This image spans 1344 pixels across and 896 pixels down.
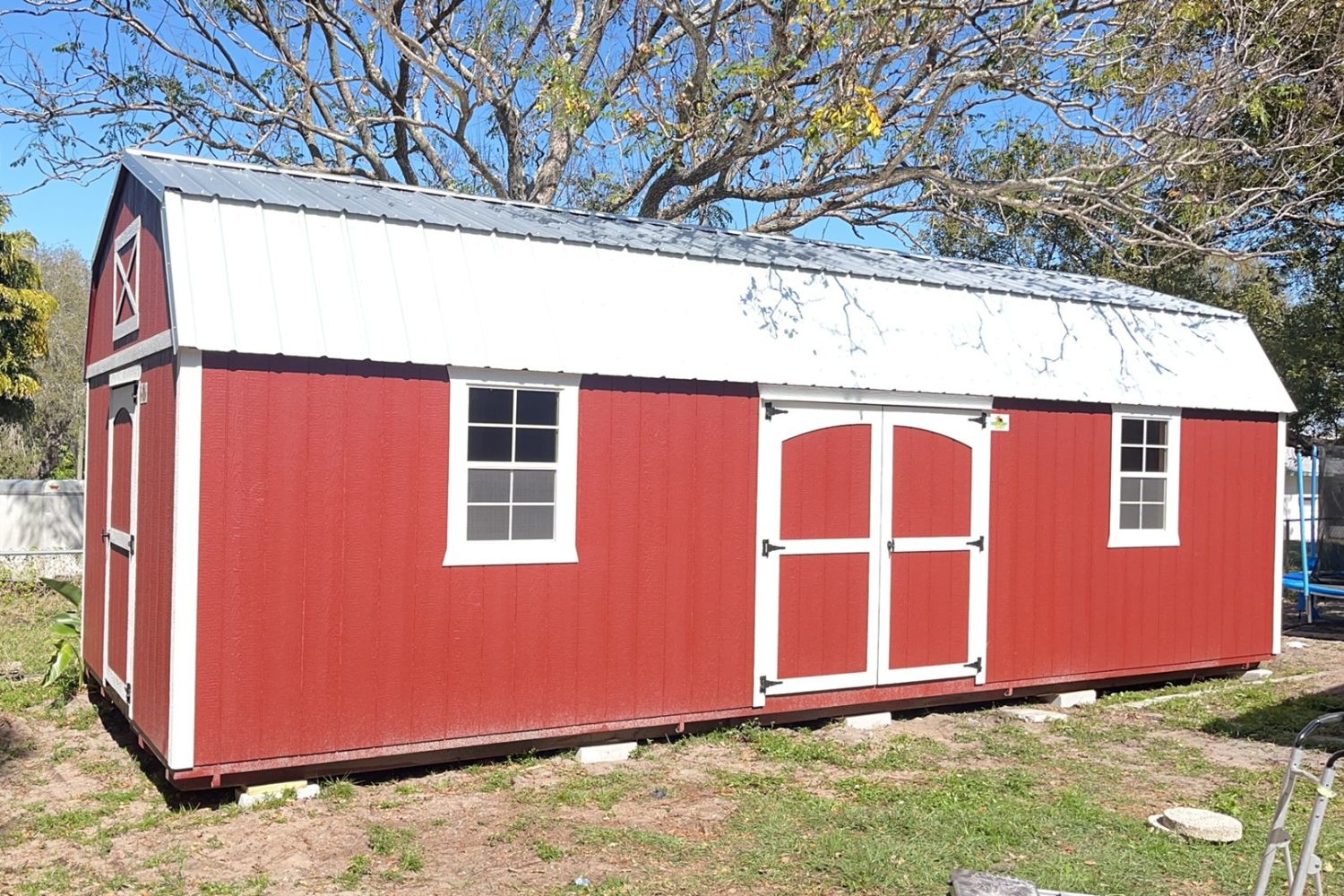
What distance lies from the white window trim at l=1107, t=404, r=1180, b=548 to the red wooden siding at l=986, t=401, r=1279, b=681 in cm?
6

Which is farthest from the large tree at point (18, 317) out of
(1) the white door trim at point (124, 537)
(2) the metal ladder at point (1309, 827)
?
(2) the metal ladder at point (1309, 827)

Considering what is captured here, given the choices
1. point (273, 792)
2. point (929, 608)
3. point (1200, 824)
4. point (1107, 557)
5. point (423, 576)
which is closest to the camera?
point (1200, 824)

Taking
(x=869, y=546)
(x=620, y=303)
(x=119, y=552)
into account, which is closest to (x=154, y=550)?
(x=119, y=552)

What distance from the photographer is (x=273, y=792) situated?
6.46 meters

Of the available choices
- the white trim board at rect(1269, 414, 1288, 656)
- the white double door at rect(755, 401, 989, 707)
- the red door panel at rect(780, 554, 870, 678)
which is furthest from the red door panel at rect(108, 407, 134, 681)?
the white trim board at rect(1269, 414, 1288, 656)

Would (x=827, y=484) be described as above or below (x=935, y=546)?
above

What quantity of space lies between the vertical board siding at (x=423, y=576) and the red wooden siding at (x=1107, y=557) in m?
2.38

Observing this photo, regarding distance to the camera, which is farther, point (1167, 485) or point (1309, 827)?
point (1167, 485)

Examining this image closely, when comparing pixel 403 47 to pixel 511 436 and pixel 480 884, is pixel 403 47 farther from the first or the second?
pixel 480 884

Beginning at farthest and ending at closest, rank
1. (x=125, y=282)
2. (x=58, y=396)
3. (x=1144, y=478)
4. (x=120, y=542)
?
1. (x=58, y=396)
2. (x=1144, y=478)
3. (x=125, y=282)
4. (x=120, y=542)

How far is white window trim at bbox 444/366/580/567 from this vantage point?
696 centimetres

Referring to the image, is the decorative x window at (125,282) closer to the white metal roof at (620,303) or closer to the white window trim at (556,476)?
the white metal roof at (620,303)

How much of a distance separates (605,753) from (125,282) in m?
4.43

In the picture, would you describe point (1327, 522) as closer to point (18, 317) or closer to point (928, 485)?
point (928, 485)
